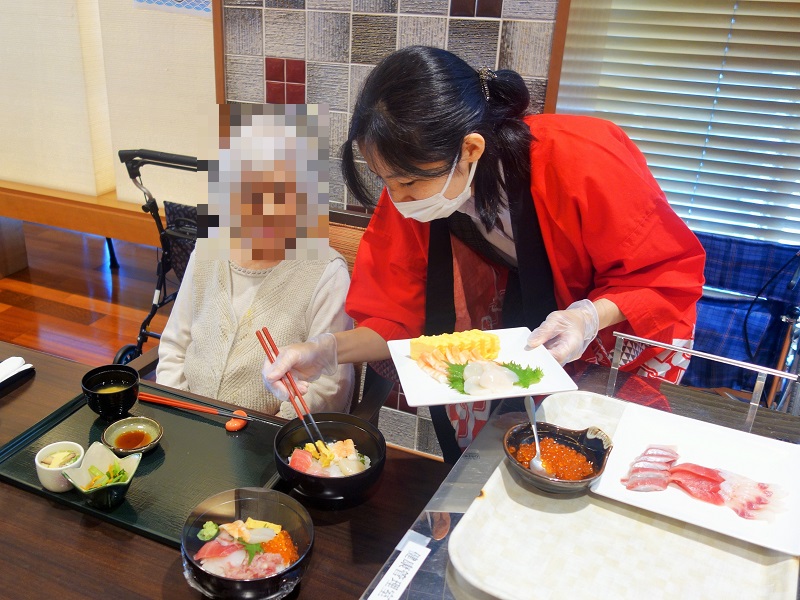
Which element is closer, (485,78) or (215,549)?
(215,549)

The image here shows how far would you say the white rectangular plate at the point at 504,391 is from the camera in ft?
3.52

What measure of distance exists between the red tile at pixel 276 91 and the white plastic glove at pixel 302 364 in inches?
54.2

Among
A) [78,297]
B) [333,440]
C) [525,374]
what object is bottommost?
[78,297]

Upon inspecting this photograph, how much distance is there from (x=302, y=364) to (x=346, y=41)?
1419 millimetres

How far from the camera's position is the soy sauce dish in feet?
4.22

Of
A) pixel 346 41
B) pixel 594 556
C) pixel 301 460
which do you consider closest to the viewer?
pixel 594 556

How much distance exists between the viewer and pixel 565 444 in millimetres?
1068

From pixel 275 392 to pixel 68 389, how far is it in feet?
1.64

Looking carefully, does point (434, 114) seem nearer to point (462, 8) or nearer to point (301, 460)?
point (301, 460)

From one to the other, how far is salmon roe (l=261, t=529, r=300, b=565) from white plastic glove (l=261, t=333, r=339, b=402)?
1.36 ft

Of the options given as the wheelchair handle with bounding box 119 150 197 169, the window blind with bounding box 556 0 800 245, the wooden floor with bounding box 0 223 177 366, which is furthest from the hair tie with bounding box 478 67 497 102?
the wooden floor with bounding box 0 223 177 366

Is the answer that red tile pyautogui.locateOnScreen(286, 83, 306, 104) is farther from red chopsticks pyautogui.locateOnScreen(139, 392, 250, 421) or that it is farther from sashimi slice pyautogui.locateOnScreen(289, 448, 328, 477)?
sashimi slice pyautogui.locateOnScreen(289, 448, 328, 477)

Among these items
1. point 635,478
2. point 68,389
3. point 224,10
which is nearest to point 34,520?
point 68,389

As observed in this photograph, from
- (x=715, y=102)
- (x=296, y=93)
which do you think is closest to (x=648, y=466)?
(x=296, y=93)
